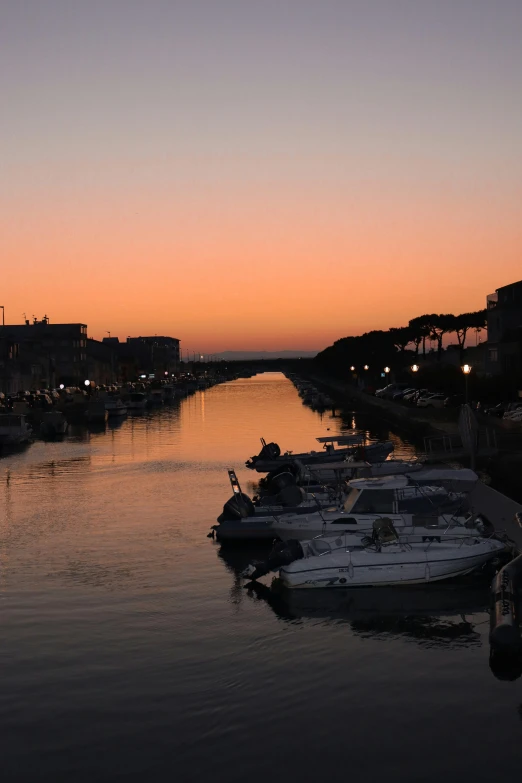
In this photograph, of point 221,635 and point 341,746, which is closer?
point 341,746

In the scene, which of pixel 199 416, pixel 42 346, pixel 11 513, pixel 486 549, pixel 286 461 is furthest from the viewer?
pixel 42 346

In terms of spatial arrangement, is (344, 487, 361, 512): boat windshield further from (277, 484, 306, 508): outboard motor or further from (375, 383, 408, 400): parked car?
(375, 383, 408, 400): parked car

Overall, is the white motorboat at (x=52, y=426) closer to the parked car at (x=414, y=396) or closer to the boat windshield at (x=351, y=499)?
the parked car at (x=414, y=396)

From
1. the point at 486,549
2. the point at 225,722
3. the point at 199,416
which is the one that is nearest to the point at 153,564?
the point at 486,549

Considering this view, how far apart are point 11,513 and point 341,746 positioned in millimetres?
29506

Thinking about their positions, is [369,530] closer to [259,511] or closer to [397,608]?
[397,608]

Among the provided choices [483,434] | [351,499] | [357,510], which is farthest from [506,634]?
[483,434]

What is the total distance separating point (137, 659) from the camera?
21219mm

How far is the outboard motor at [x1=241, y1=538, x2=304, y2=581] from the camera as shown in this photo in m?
27.0

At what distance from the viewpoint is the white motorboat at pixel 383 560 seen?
2592 centimetres

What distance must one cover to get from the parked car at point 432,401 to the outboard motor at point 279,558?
6394 cm

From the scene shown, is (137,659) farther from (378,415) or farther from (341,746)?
(378,415)

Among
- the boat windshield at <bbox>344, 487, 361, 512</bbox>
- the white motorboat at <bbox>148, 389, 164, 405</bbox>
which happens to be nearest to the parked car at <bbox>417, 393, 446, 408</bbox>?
the boat windshield at <bbox>344, 487, 361, 512</bbox>

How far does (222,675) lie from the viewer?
20047 millimetres
